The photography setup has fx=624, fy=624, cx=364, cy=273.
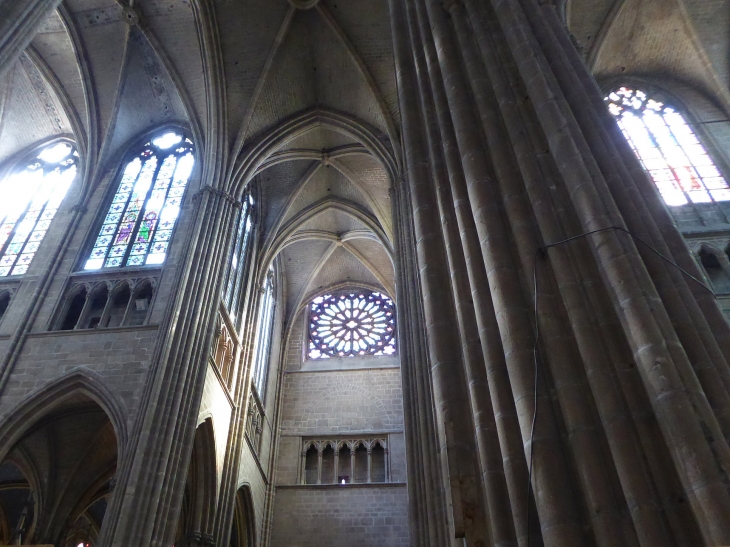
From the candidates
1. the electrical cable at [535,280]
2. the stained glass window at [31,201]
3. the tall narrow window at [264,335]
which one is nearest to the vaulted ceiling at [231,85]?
the stained glass window at [31,201]

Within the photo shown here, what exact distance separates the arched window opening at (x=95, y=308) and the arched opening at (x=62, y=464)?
1.56 meters

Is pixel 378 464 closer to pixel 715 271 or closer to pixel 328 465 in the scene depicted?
pixel 328 465

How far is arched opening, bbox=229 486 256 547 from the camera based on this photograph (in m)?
15.7

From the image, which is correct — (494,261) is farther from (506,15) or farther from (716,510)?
(506,15)

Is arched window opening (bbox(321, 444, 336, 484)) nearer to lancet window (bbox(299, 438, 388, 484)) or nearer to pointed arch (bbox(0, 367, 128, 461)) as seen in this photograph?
lancet window (bbox(299, 438, 388, 484))

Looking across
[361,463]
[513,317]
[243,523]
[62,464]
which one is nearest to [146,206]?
[62,464]

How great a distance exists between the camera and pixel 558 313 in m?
4.54

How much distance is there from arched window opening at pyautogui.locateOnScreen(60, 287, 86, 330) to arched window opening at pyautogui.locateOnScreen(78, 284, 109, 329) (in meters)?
0.16

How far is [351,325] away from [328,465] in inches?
206

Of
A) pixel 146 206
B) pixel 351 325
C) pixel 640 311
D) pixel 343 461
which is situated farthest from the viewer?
pixel 351 325

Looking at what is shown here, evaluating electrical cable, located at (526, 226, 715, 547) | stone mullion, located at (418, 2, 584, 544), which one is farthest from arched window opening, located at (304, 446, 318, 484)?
electrical cable, located at (526, 226, 715, 547)

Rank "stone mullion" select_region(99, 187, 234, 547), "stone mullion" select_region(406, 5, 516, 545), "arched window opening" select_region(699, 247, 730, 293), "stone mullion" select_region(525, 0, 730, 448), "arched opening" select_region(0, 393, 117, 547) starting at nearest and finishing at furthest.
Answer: "stone mullion" select_region(525, 0, 730, 448)
"stone mullion" select_region(406, 5, 516, 545)
"stone mullion" select_region(99, 187, 234, 547)
"arched window opening" select_region(699, 247, 730, 293)
"arched opening" select_region(0, 393, 117, 547)

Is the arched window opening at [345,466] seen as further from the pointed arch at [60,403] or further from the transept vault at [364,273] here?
the pointed arch at [60,403]

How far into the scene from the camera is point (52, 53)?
1670 centimetres
